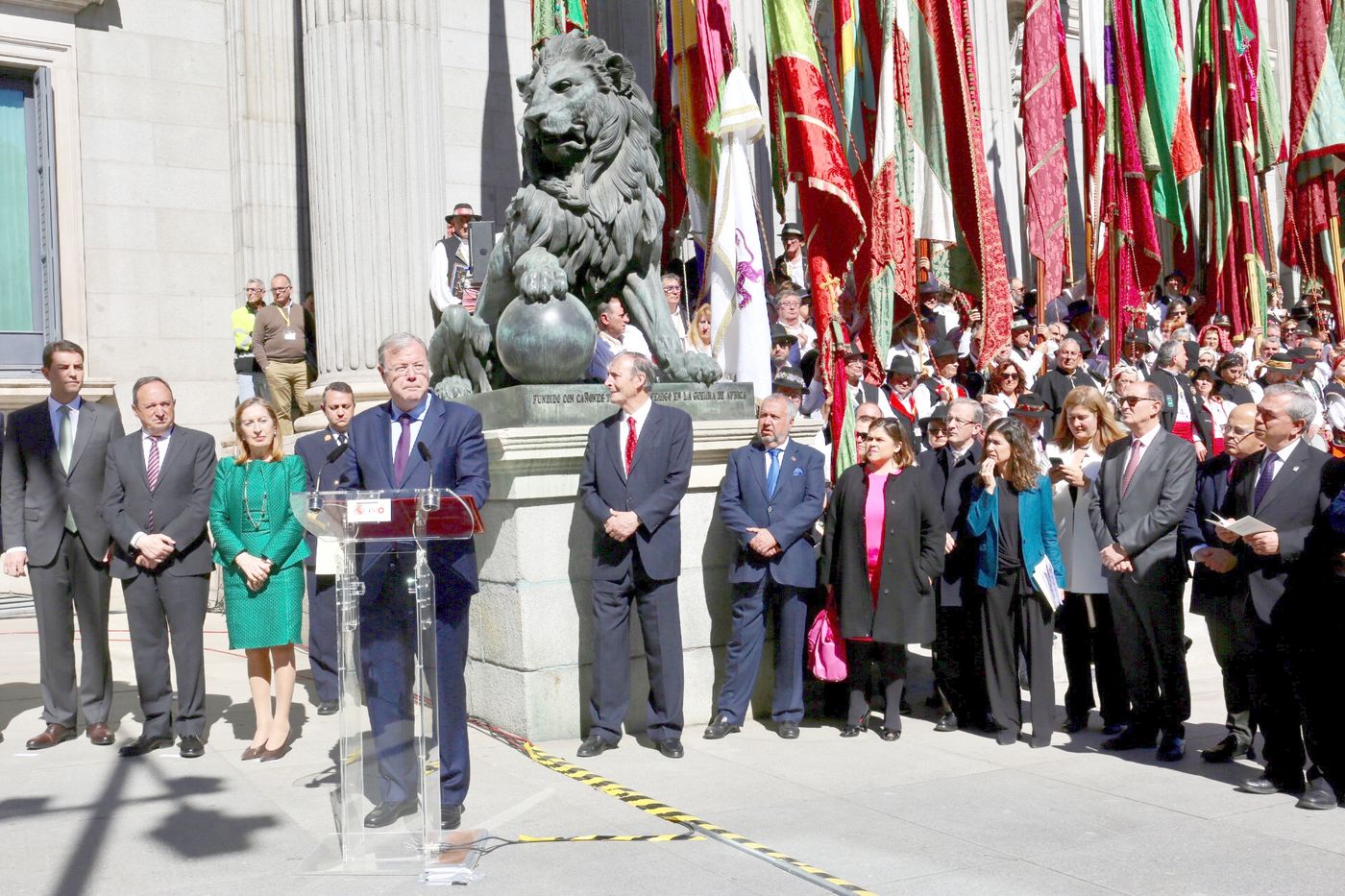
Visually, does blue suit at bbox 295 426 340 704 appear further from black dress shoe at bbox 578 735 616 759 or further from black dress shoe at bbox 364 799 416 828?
black dress shoe at bbox 364 799 416 828

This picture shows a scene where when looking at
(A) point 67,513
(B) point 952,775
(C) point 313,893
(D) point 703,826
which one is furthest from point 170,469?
(B) point 952,775

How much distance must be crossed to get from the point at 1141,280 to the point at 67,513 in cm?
1249

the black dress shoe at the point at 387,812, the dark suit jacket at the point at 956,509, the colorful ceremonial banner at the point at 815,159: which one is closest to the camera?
the black dress shoe at the point at 387,812

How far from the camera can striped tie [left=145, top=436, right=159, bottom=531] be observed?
22.1ft

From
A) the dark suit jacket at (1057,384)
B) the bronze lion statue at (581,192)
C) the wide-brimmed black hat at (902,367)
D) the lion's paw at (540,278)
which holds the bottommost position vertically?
the dark suit jacket at (1057,384)

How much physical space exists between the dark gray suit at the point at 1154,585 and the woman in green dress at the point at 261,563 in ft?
14.0

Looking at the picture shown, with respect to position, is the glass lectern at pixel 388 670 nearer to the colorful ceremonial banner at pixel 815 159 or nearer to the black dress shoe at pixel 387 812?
the black dress shoe at pixel 387 812

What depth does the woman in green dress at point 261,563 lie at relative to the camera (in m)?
6.59

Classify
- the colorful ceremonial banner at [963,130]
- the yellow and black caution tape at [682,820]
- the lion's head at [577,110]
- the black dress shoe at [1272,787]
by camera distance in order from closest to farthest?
the yellow and black caution tape at [682,820], the black dress shoe at [1272,787], the lion's head at [577,110], the colorful ceremonial banner at [963,130]

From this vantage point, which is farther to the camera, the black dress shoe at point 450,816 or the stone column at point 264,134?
the stone column at point 264,134

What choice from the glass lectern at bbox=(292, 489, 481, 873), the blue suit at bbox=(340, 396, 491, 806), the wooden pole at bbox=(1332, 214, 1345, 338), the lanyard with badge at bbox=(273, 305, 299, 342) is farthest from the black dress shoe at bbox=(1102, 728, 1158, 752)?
the wooden pole at bbox=(1332, 214, 1345, 338)

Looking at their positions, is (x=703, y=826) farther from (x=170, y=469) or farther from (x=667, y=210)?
(x=667, y=210)

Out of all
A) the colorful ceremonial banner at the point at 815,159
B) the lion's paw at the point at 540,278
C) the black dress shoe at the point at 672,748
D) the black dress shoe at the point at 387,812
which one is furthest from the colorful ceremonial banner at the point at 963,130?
the black dress shoe at the point at 387,812

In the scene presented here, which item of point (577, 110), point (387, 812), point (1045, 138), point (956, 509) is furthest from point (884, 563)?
point (1045, 138)
